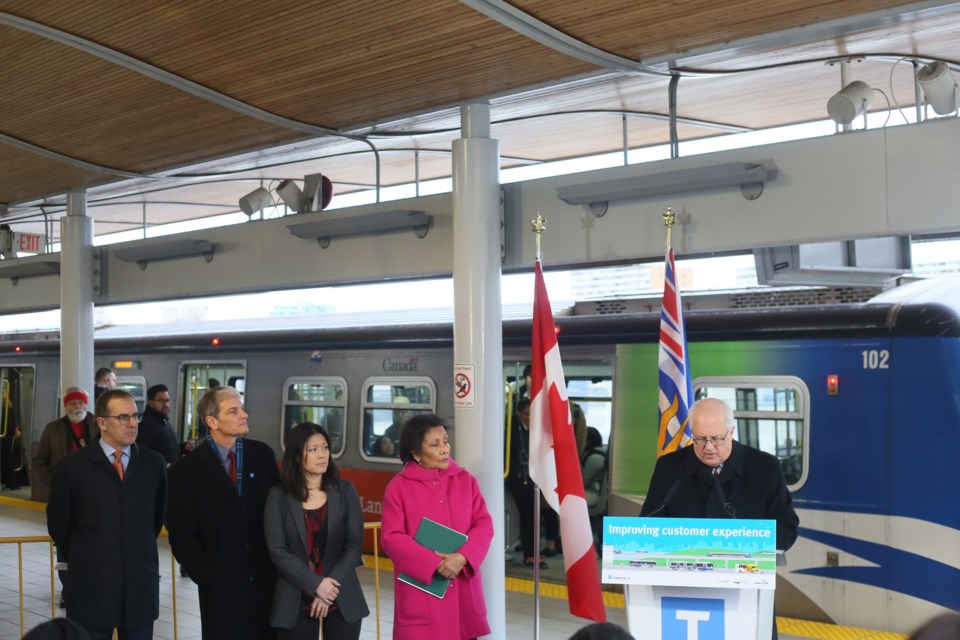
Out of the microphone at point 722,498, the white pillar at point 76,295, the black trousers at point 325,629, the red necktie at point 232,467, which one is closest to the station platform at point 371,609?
the white pillar at point 76,295

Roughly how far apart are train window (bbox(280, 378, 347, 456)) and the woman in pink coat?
617cm

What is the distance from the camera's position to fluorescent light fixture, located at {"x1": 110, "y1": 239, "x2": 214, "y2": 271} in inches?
402

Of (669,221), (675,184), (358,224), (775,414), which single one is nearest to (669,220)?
(669,221)

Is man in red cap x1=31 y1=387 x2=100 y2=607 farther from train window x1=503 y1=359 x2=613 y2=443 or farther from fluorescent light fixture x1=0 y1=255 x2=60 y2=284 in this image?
train window x1=503 y1=359 x2=613 y2=443

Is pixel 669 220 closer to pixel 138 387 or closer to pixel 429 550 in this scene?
pixel 429 550

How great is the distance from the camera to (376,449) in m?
11.7

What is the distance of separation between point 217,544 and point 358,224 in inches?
145

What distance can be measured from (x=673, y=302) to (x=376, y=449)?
5.35m

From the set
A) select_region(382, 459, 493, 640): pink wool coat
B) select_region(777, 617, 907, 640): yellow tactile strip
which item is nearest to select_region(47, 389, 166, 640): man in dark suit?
select_region(382, 459, 493, 640): pink wool coat

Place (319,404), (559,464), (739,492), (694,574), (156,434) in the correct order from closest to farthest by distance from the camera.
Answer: (694,574), (739,492), (559,464), (156,434), (319,404)

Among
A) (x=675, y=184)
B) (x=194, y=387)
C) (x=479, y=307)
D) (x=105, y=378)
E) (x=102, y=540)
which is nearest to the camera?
(x=102, y=540)

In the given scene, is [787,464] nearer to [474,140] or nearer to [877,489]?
[877,489]

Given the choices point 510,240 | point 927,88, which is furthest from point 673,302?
point 927,88

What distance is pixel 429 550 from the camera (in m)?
5.73
